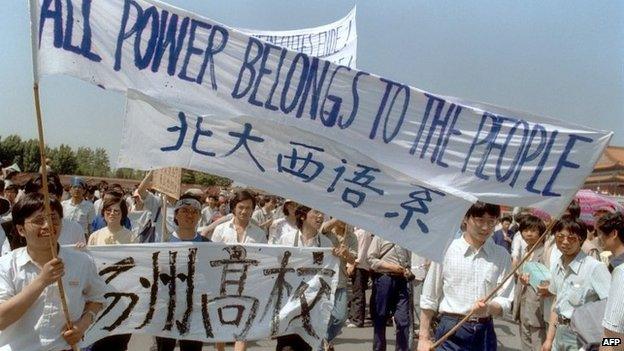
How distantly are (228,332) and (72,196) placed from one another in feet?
17.5

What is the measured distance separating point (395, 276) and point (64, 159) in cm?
6397

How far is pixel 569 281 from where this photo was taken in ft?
15.8

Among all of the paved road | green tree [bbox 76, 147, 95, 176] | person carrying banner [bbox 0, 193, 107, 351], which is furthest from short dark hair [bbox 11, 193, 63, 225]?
green tree [bbox 76, 147, 95, 176]

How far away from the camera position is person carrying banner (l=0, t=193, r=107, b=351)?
3072 millimetres

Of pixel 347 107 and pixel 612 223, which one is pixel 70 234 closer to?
pixel 347 107

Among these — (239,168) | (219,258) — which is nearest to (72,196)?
(219,258)

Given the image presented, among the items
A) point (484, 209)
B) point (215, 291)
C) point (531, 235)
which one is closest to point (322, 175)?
point (484, 209)

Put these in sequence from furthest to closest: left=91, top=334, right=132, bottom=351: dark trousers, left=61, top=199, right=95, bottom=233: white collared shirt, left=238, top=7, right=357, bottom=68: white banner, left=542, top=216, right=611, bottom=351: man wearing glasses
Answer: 1. left=238, top=7, right=357, bottom=68: white banner
2. left=61, top=199, right=95, bottom=233: white collared shirt
3. left=91, top=334, right=132, bottom=351: dark trousers
4. left=542, top=216, right=611, bottom=351: man wearing glasses

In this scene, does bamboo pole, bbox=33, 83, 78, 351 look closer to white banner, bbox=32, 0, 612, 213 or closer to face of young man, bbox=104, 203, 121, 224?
white banner, bbox=32, 0, 612, 213

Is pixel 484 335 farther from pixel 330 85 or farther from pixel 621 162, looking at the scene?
pixel 621 162

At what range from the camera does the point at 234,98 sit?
3906mm

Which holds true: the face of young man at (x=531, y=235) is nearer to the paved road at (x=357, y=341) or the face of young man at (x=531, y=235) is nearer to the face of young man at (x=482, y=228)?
the paved road at (x=357, y=341)
